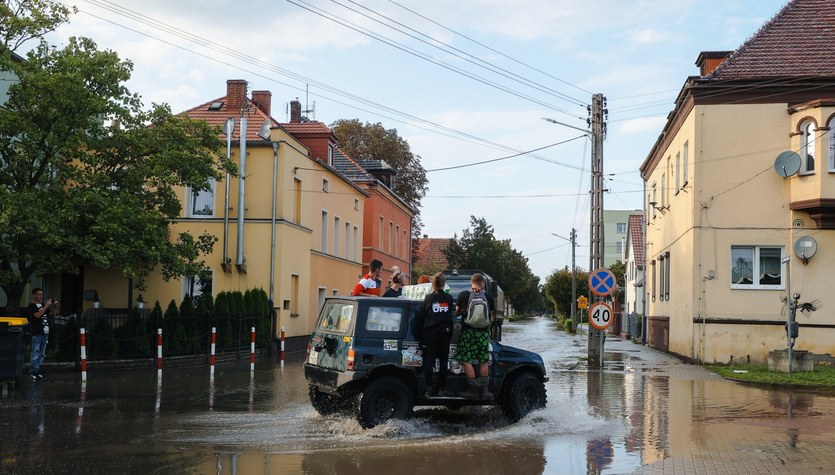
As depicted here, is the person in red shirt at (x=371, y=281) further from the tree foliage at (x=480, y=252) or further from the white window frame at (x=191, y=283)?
the tree foliage at (x=480, y=252)

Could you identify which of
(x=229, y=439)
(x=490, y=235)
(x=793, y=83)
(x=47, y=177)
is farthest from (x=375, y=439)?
(x=490, y=235)

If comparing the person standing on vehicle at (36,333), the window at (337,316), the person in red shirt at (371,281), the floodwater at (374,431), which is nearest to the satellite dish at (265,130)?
the person standing on vehicle at (36,333)

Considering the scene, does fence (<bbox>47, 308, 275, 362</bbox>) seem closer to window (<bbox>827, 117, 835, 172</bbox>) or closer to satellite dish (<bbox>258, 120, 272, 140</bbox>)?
satellite dish (<bbox>258, 120, 272, 140</bbox>)

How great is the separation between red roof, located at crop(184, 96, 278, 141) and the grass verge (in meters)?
16.7

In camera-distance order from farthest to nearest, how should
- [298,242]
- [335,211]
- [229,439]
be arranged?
[335,211], [298,242], [229,439]

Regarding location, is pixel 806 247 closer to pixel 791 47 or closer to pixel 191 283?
pixel 791 47

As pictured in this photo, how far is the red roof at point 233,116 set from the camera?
29.7 m

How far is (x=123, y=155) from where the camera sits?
71.2 feet

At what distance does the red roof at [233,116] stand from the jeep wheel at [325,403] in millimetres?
18341

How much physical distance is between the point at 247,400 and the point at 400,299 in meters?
4.34

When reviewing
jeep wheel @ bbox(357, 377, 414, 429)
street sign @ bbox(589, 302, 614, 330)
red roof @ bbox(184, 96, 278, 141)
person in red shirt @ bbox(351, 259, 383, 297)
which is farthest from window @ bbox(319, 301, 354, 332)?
red roof @ bbox(184, 96, 278, 141)

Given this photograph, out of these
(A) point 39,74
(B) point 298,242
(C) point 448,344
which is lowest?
(C) point 448,344

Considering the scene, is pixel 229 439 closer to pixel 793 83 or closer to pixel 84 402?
pixel 84 402

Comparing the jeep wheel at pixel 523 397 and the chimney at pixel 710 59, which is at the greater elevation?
the chimney at pixel 710 59
